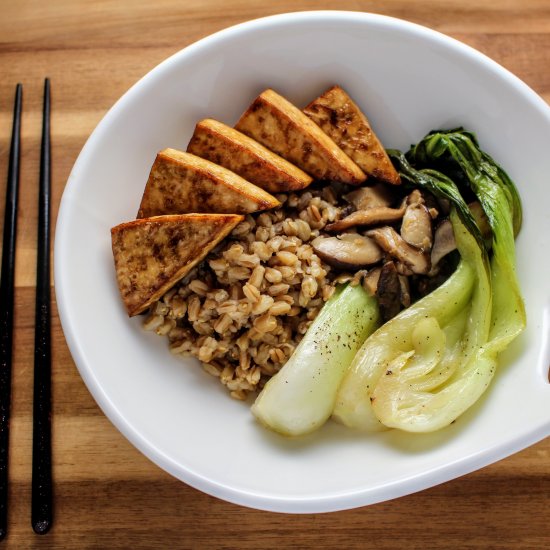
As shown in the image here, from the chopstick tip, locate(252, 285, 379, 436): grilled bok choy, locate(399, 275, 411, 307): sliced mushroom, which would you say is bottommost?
the chopstick tip

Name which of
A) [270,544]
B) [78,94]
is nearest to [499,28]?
[78,94]

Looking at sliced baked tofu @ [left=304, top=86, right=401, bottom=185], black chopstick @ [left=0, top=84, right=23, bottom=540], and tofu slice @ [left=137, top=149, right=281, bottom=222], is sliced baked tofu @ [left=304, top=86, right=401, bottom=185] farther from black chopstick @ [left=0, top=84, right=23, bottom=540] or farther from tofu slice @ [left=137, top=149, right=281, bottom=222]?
black chopstick @ [left=0, top=84, right=23, bottom=540]

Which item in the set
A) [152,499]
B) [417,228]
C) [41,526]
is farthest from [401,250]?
[41,526]

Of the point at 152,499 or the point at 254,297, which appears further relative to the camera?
the point at 152,499

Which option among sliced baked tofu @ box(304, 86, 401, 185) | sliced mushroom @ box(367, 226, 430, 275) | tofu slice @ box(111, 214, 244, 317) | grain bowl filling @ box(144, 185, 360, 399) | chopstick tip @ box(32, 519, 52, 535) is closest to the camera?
tofu slice @ box(111, 214, 244, 317)

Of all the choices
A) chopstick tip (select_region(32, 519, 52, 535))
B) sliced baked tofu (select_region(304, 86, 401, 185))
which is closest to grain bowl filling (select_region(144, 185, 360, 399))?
sliced baked tofu (select_region(304, 86, 401, 185))

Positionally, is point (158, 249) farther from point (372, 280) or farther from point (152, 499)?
point (152, 499)
